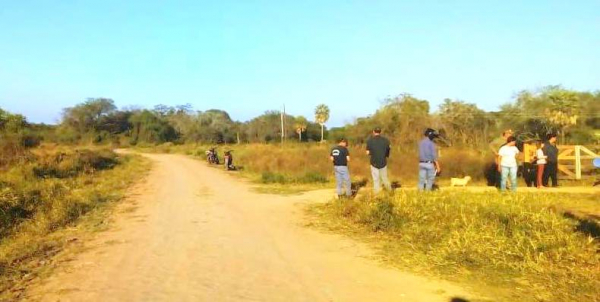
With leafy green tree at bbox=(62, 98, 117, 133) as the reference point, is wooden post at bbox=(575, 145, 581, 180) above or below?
below

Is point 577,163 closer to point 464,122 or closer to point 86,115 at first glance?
point 464,122

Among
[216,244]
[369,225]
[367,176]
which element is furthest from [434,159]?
[367,176]

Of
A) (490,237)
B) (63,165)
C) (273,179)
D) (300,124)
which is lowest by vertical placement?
(490,237)

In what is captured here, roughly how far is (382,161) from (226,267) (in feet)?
22.2

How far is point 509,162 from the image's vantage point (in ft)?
42.3

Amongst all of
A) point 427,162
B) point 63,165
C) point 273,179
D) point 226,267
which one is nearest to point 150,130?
point 63,165

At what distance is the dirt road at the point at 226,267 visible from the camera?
5719 millimetres

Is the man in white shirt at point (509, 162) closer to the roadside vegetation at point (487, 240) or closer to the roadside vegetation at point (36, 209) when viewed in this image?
the roadside vegetation at point (487, 240)

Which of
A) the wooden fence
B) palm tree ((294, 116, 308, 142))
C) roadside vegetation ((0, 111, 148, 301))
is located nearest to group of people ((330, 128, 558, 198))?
the wooden fence

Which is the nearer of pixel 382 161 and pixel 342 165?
pixel 382 161

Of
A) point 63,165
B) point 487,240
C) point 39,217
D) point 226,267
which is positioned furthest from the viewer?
point 63,165

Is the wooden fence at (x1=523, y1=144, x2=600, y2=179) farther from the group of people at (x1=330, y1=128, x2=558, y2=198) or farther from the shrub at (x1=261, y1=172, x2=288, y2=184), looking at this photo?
the shrub at (x1=261, y1=172, x2=288, y2=184)

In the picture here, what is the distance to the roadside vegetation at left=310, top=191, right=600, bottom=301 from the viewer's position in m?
6.06

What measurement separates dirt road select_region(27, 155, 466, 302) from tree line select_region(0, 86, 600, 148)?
1809cm
